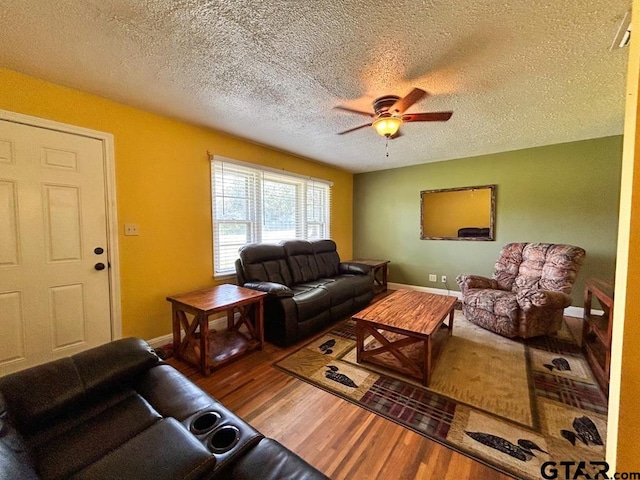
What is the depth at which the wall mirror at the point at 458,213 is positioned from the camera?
3.98m

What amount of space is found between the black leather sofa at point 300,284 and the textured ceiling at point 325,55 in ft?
5.44

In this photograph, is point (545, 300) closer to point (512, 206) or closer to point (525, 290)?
point (525, 290)

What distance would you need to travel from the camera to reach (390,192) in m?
4.92

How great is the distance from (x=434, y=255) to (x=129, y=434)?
14.7ft

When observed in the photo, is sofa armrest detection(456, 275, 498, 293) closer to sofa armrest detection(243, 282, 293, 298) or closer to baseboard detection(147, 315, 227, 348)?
sofa armrest detection(243, 282, 293, 298)

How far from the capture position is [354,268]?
4117 mm

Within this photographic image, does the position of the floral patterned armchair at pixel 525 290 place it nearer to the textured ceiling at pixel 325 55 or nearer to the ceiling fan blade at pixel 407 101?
the textured ceiling at pixel 325 55

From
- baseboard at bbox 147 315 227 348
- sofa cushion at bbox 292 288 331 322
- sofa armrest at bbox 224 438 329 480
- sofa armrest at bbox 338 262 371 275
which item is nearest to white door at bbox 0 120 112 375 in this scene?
baseboard at bbox 147 315 227 348

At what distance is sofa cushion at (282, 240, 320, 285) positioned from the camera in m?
3.55

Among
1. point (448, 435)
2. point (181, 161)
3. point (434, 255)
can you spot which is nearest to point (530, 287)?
point (434, 255)

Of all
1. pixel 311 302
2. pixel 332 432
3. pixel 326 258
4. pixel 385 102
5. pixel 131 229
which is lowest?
pixel 332 432

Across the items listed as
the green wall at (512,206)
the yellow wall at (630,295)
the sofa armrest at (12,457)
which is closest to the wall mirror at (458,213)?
the green wall at (512,206)

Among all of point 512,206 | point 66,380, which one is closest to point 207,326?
point 66,380

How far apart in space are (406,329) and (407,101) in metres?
1.73
